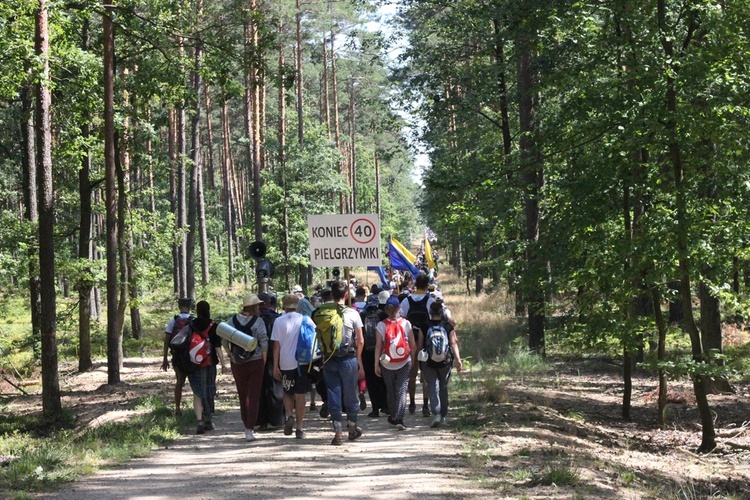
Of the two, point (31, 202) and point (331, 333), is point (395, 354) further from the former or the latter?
point (31, 202)

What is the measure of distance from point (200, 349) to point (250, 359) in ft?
3.02

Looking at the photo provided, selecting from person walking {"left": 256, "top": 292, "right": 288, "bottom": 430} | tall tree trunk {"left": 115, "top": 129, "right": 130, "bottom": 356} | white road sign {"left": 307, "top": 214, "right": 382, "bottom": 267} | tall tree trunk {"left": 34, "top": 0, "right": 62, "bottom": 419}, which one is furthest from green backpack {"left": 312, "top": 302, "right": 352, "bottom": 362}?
tall tree trunk {"left": 115, "top": 129, "right": 130, "bottom": 356}

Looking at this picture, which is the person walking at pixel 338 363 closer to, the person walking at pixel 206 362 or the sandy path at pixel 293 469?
the sandy path at pixel 293 469

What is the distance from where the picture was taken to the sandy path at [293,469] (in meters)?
8.05

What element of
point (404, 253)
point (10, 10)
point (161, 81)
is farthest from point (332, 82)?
point (10, 10)

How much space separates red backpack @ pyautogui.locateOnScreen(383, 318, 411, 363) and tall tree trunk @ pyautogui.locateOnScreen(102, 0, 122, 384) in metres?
8.44

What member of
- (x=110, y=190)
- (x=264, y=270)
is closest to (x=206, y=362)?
(x=264, y=270)

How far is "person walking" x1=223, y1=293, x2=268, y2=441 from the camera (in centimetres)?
1110

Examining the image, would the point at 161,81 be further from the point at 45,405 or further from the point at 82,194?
the point at 45,405

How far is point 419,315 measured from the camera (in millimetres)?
12828

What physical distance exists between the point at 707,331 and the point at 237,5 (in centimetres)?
1149

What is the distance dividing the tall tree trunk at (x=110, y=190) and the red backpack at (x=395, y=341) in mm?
8443

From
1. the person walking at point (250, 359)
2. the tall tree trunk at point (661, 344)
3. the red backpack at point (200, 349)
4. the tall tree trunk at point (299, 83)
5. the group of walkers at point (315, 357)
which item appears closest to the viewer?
the group of walkers at point (315, 357)

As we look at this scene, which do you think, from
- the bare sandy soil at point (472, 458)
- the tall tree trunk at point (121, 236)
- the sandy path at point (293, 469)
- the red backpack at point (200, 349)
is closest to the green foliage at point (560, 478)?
the bare sandy soil at point (472, 458)
